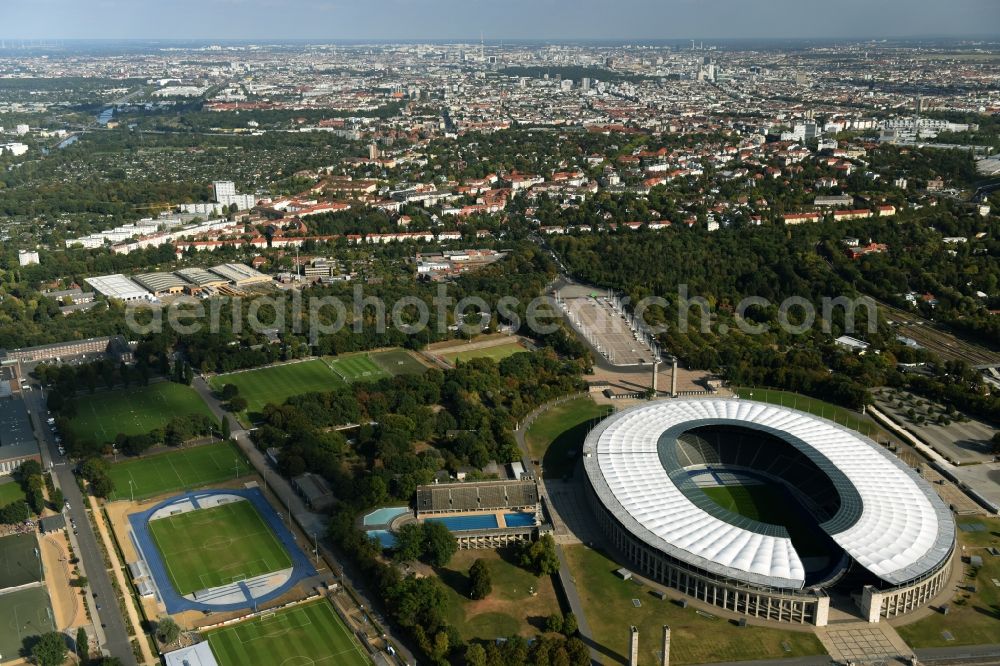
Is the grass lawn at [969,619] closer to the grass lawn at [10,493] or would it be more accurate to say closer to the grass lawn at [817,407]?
the grass lawn at [817,407]

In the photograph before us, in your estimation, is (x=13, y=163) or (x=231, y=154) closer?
(x=13, y=163)

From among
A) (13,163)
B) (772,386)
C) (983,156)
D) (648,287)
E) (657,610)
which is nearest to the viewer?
(657,610)

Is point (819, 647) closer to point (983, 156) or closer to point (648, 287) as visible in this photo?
point (648, 287)

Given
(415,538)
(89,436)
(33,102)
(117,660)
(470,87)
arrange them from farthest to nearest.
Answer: (470,87)
(33,102)
(89,436)
(415,538)
(117,660)

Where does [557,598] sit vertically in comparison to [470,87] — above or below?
below

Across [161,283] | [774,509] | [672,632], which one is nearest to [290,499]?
[672,632]

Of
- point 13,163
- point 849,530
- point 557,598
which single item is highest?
point 13,163

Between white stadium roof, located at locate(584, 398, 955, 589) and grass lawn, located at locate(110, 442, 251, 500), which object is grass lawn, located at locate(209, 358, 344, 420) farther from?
white stadium roof, located at locate(584, 398, 955, 589)

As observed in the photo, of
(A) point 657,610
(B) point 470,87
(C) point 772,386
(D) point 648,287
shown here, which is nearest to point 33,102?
(B) point 470,87
